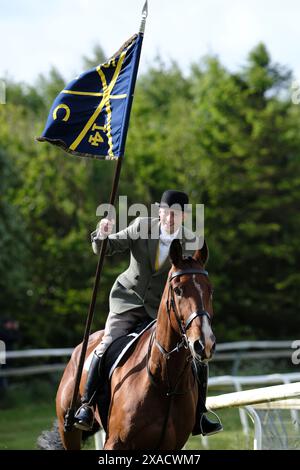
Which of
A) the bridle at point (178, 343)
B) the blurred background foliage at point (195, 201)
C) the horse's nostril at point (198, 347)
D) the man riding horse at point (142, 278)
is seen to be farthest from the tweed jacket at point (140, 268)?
the blurred background foliage at point (195, 201)

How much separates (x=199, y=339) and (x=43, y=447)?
3601 millimetres

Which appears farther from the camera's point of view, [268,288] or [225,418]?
[268,288]

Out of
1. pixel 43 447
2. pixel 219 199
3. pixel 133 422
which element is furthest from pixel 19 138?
pixel 133 422

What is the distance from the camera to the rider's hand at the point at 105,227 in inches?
303

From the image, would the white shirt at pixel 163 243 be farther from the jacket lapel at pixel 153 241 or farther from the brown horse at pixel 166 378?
the brown horse at pixel 166 378

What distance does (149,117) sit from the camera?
42906mm

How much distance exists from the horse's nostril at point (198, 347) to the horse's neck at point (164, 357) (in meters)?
0.65

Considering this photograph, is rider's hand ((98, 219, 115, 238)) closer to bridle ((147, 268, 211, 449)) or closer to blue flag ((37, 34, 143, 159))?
blue flag ((37, 34, 143, 159))

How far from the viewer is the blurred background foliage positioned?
27.2 m

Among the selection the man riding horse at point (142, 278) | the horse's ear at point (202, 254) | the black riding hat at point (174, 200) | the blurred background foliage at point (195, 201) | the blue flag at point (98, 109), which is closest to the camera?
the horse's ear at point (202, 254)

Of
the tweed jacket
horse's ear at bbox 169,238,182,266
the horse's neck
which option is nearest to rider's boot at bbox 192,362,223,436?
the horse's neck

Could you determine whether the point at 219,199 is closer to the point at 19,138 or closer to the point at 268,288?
the point at 268,288

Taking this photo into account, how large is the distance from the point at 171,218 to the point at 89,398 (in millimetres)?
1721

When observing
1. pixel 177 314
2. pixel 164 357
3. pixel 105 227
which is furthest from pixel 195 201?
pixel 177 314
